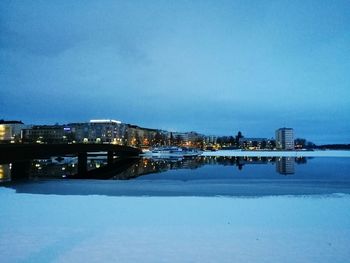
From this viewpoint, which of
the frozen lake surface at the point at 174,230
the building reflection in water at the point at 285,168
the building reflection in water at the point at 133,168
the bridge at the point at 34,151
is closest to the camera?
the frozen lake surface at the point at 174,230

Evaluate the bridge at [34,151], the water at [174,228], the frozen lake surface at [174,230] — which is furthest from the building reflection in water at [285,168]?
the bridge at [34,151]

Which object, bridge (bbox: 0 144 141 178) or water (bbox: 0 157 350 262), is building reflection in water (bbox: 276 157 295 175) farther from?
bridge (bbox: 0 144 141 178)

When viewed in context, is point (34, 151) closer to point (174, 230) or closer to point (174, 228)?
point (174, 228)

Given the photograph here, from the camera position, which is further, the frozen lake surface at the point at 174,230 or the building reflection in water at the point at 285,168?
the building reflection in water at the point at 285,168

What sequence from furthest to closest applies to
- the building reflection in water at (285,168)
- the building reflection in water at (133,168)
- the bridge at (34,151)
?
the building reflection in water at (285,168)
the building reflection in water at (133,168)
the bridge at (34,151)

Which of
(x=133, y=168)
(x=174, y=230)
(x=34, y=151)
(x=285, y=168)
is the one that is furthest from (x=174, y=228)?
(x=133, y=168)

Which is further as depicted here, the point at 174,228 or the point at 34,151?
the point at 34,151

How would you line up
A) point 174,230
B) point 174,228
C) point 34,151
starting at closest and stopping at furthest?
point 174,230, point 174,228, point 34,151

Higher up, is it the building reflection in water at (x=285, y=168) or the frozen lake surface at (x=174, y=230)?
the building reflection in water at (x=285, y=168)

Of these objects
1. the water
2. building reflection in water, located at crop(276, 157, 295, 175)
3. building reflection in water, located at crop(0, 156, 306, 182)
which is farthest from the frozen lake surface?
building reflection in water, located at crop(276, 157, 295, 175)

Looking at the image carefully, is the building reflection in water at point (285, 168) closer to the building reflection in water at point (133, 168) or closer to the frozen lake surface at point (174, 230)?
the building reflection in water at point (133, 168)

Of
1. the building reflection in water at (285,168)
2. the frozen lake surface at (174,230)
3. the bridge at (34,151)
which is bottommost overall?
the frozen lake surface at (174,230)

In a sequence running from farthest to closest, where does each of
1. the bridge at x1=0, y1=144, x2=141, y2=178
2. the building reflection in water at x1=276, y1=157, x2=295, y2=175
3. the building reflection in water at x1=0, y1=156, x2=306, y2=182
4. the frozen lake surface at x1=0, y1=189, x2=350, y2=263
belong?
1. the building reflection in water at x1=276, y1=157, x2=295, y2=175
2. the building reflection in water at x1=0, y1=156, x2=306, y2=182
3. the bridge at x1=0, y1=144, x2=141, y2=178
4. the frozen lake surface at x1=0, y1=189, x2=350, y2=263

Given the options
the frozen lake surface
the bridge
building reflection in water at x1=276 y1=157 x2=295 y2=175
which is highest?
the bridge
